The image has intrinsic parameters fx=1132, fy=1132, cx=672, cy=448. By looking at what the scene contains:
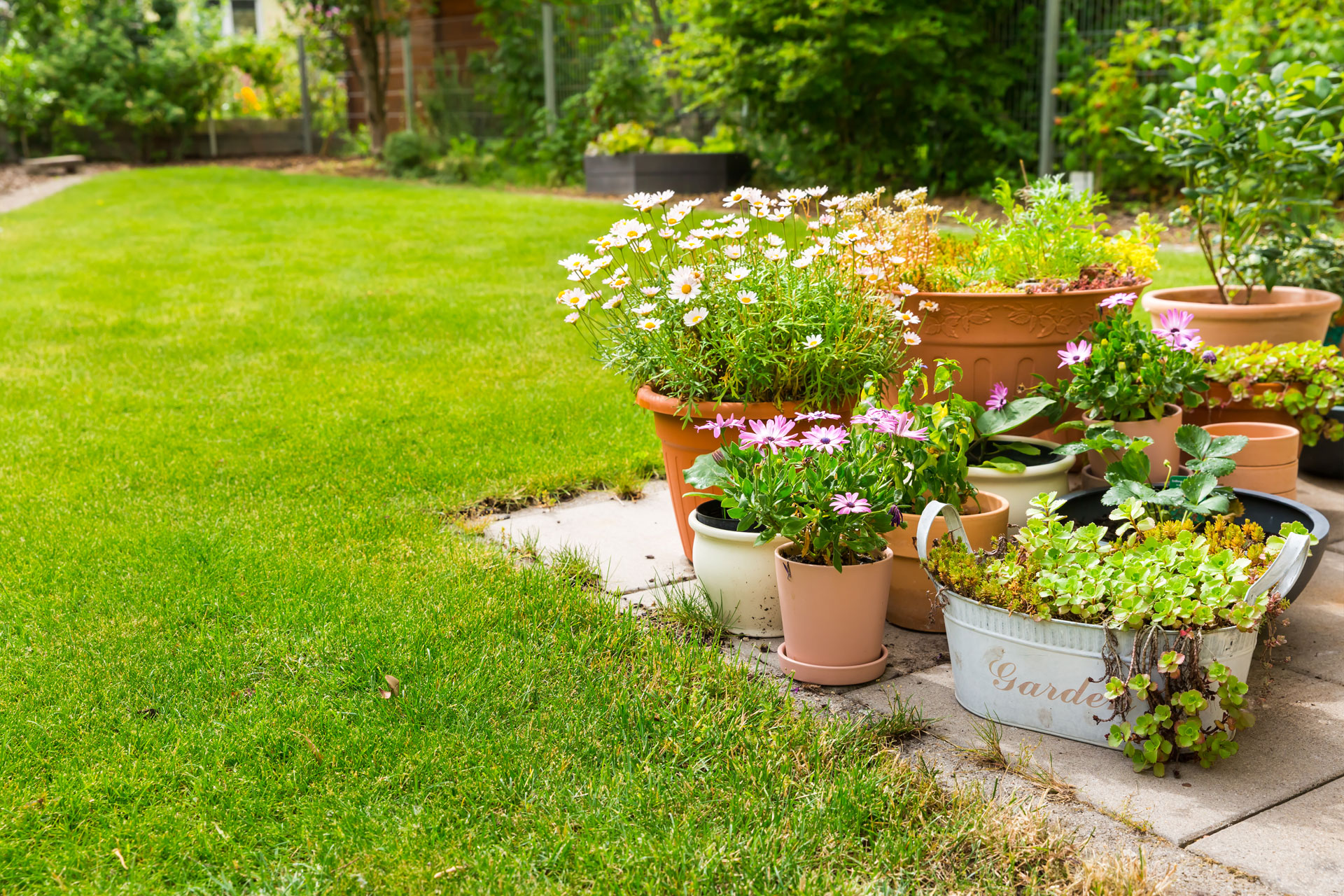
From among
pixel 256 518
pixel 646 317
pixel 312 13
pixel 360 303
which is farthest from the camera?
pixel 312 13

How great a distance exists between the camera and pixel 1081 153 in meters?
8.79

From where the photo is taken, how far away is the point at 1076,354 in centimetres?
283

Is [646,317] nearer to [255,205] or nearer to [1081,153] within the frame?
[1081,153]

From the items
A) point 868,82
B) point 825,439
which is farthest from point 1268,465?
point 868,82

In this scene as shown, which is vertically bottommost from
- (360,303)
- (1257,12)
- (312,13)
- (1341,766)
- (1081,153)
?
(1341,766)

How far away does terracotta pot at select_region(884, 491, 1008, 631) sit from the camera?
242 centimetres

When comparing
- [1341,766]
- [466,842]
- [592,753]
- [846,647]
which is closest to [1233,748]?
[1341,766]

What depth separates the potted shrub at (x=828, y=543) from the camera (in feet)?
7.24

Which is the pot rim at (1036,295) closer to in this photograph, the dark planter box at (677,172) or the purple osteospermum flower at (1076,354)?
the purple osteospermum flower at (1076,354)

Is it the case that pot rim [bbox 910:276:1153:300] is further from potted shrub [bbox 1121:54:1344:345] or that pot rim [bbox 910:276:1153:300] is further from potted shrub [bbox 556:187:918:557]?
potted shrub [bbox 1121:54:1344:345]

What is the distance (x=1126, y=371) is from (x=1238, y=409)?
2.15 feet

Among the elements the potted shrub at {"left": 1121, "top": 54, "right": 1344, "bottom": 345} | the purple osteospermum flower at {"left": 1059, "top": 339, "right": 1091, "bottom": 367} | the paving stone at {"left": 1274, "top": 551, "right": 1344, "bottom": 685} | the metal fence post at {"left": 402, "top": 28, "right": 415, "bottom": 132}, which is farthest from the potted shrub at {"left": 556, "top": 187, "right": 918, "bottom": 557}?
the metal fence post at {"left": 402, "top": 28, "right": 415, "bottom": 132}

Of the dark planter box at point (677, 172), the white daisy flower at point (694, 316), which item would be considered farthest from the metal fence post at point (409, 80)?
the white daisy flower at point (694, 316)

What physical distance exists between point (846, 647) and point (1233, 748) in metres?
0.70
